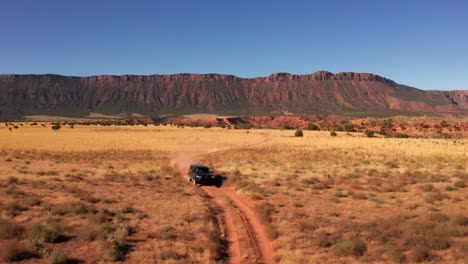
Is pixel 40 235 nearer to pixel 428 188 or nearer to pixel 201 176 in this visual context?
pixel 201 176

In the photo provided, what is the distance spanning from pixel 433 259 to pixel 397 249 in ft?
3.17

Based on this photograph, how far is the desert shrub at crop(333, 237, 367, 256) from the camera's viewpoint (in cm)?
1134

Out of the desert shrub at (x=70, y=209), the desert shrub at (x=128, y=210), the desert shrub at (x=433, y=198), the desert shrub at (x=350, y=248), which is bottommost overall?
the desert shrub at (x=128, y=210)

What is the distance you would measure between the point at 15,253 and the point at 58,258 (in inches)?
56.9

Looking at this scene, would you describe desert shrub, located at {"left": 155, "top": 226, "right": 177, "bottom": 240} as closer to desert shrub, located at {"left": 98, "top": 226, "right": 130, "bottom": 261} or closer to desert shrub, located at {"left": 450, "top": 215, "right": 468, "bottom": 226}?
desert shrub, located at {"left": 98, "top": 226, "right": 130, "bottom": 261}

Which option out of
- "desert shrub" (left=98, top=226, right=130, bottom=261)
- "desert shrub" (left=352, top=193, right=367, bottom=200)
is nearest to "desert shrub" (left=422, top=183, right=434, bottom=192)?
"desert shrub" (left=352, top=193, right=367, bottom=200)

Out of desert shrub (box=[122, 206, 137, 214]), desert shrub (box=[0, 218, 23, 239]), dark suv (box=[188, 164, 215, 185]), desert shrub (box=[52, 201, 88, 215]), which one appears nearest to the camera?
desert shrub (box=[0, 218, 23, 239])

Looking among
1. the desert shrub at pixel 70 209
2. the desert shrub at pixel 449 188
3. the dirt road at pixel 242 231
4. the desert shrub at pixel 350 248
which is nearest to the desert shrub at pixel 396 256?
the desert shrub at pixel 350 248

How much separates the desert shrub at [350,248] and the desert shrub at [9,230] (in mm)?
10642

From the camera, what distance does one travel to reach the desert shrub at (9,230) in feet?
40.7

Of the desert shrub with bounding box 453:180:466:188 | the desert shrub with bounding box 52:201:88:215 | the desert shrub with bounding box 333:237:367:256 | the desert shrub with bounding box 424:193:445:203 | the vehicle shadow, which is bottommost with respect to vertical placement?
the vehicle shadow

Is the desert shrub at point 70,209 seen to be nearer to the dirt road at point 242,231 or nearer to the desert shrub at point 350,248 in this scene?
the dirt road at point 242,231

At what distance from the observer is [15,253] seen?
10648 mm

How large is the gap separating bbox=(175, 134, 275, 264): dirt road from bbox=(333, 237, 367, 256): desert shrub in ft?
6.69
